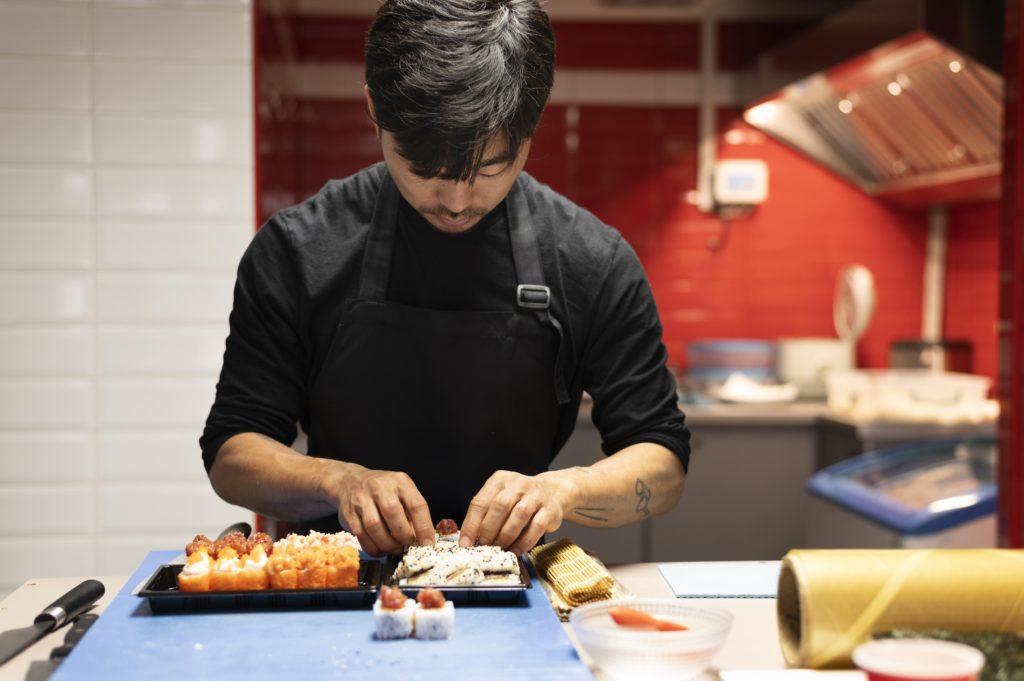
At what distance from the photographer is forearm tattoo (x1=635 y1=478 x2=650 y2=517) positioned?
181 cm

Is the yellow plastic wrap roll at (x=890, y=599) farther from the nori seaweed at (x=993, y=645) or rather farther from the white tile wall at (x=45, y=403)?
the white tile wall at (x=45, y=403)

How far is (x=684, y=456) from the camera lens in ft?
6.27

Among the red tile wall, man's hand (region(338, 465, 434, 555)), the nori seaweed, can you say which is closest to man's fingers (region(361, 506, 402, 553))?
man's hand (region(338, 465, 434, 555))

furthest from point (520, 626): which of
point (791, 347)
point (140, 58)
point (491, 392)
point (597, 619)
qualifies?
point (791, 347)

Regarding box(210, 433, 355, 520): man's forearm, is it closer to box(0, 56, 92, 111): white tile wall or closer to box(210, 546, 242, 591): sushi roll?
box(210, 546, 242, 591): sushi roll

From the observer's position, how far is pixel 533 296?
191cm

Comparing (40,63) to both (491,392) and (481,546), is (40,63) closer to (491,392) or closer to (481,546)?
(491,392)

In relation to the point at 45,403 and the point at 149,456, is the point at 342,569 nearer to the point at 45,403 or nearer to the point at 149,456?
the point at 149,456

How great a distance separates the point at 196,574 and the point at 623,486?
70 cm

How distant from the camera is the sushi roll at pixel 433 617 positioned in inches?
49.2

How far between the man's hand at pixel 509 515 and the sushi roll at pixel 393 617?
26 centimetres

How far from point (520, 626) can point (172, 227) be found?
181 cm

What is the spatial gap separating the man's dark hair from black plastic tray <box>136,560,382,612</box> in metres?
0.61

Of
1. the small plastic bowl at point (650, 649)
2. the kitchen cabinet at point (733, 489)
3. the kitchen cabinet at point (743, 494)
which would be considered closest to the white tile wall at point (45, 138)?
the small plastic bowl at point (650, 649)
